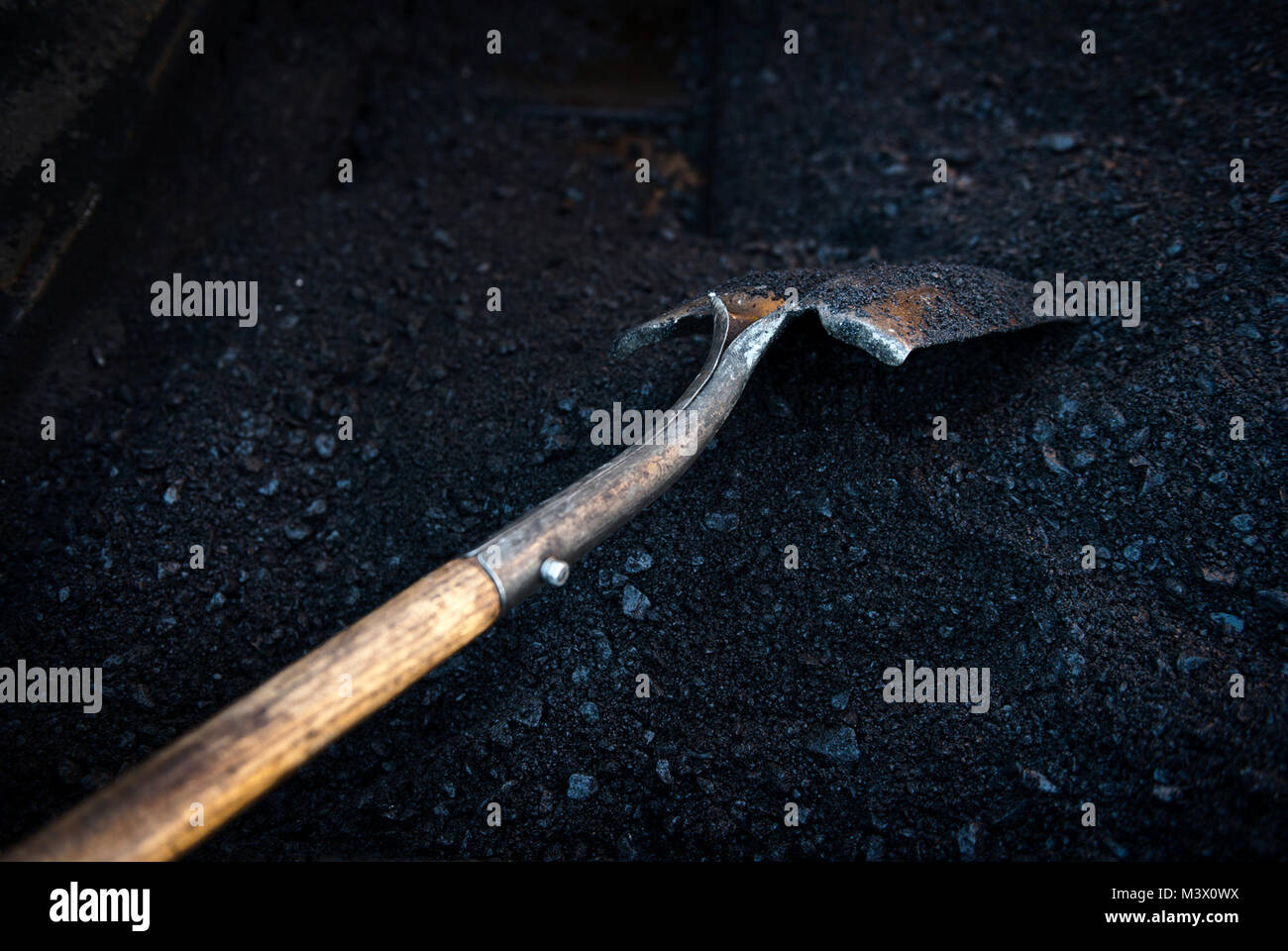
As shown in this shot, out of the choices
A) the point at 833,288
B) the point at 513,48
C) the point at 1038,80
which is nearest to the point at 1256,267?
the point at 833,288

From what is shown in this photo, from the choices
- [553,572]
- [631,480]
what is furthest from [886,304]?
[553,572]

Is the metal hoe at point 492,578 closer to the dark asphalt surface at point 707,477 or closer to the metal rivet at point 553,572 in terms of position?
the metal rivet at point 553,572

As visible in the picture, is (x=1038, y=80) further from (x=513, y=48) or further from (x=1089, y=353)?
(x=513, y=48)

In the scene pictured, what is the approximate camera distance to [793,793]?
6.03 ft

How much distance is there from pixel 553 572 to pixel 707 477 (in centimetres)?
71

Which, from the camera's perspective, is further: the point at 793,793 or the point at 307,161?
the point at 307,161

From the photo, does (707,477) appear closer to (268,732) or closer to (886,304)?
(886,304)

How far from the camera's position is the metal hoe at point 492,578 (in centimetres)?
128

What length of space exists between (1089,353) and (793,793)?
157cm

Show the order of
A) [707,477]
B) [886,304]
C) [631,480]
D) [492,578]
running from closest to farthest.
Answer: [492,578], [631,480], [886,304], [707,477]

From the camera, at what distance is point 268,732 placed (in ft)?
4.49

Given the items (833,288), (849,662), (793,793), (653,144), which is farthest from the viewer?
(653,144)

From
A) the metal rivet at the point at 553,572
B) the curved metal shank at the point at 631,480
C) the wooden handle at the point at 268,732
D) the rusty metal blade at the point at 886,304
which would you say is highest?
the rusty metal blade at the point at 886,304

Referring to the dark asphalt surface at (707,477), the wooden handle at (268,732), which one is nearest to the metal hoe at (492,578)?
the wooden handle at (268,732)
